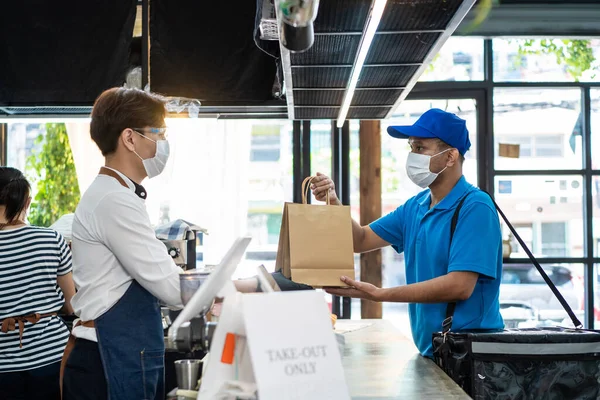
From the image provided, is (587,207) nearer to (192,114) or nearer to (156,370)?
(192,114)

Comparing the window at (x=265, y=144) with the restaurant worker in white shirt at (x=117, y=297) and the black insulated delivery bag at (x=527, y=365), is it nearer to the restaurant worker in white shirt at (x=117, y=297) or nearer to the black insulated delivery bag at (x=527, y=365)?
the restaurant worker in white shirt at (x=117, y=297)

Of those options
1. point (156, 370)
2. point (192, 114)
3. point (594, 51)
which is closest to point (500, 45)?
point (594, 51)

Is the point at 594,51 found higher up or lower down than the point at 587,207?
higher up

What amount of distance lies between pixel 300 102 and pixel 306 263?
3.91ft

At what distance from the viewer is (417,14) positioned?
2.06 m

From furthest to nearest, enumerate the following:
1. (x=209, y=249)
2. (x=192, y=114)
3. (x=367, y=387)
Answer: (x=209, y=249), (x=192, y=114), (x=367, y=387)

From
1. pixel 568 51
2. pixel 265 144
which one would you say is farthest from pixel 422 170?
pixel 568 51

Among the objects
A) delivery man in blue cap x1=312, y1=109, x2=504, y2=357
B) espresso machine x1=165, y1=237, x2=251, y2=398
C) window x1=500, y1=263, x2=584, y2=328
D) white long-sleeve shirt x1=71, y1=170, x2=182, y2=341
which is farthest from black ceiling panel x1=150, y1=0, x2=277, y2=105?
espresso machine x1=165, y1=237, x2=251, y2=398

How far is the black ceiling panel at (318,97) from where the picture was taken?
2.97m

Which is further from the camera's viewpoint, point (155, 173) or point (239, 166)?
point (239, 166)

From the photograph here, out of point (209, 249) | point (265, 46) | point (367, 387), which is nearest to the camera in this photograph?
point (367, 387)

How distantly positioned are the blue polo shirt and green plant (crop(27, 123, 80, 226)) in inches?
128

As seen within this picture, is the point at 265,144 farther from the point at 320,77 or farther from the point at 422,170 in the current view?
the point at 422,170

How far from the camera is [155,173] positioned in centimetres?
219
